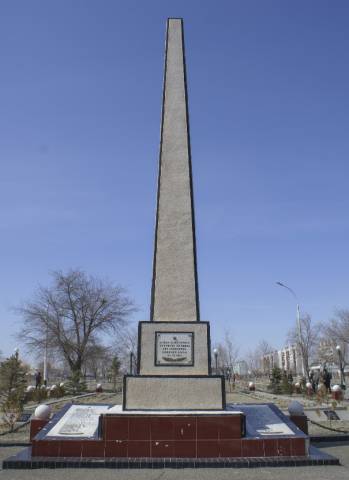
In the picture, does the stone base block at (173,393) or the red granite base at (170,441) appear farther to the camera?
the stone base block at (173,393)

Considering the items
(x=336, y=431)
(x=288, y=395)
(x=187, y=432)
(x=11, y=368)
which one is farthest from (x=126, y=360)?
(x=187, y=432)

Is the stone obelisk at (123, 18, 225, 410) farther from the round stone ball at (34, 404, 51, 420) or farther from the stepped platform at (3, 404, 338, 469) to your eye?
the round stone ball at (34, 404, 51, 420)

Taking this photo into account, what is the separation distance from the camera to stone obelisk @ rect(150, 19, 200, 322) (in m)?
10.1

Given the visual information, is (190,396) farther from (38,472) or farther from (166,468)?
(38,472)

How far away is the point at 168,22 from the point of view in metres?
12.5

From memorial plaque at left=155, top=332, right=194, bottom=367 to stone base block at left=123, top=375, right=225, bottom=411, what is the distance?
0.35 m

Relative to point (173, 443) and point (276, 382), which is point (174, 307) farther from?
point (276, 382)

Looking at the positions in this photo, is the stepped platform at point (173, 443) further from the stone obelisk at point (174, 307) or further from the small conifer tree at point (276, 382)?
the small conifer tree at point (276, 382)

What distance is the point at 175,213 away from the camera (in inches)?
421

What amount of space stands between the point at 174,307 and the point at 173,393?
5.71 ft

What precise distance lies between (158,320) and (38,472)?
3.59 meters

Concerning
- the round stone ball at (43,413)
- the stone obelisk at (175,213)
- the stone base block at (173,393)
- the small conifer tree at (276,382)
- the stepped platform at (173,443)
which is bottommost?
the stepped platform at (173,443)

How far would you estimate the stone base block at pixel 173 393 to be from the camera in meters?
9.16

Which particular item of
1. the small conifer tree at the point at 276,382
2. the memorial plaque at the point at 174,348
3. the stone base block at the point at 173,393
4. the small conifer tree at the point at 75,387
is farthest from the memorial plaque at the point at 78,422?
the small conifer tree at the point at 75,387
